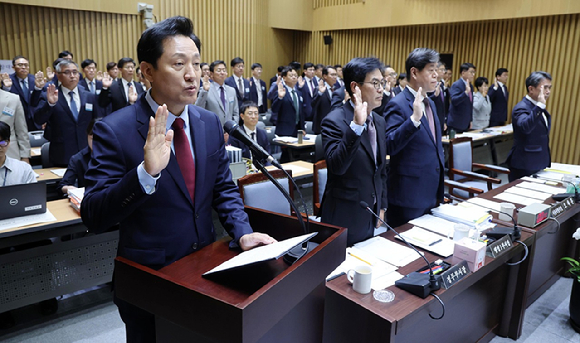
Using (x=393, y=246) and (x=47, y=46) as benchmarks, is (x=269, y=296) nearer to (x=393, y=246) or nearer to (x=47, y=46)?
(x=393, y=246)

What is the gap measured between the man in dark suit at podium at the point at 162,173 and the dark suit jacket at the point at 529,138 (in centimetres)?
356

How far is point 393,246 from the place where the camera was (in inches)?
85.2

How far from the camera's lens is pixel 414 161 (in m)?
2.70

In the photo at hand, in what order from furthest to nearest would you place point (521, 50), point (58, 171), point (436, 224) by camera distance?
point (521, 50), point (58, 171), point (436, 224)

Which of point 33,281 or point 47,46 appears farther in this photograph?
point 47,46

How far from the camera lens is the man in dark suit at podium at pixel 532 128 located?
3902 millimetres

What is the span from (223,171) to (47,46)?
7.88 metres

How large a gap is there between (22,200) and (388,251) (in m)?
2.15

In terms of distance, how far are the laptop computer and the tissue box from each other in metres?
2.37

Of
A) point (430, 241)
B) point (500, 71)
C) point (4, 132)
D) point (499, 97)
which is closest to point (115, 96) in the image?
point (4, 132)

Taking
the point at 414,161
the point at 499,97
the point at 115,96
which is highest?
the point at 499,97

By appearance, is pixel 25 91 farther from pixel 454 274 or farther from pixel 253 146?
pixel 454 274

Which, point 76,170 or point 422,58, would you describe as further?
point 76,170

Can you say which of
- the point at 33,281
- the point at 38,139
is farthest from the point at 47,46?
the point at 33,281
